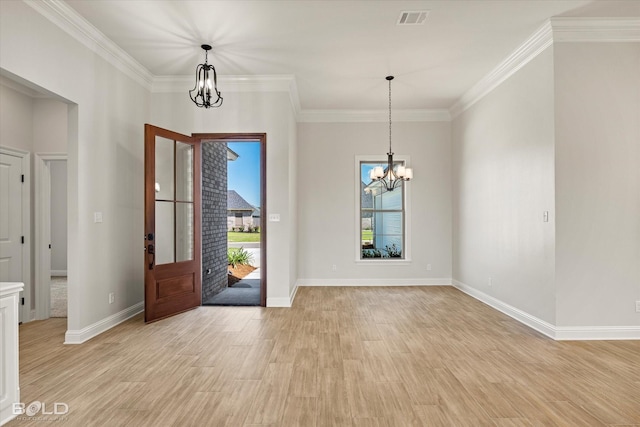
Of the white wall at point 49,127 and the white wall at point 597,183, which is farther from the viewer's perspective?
the white wall at point 49,127

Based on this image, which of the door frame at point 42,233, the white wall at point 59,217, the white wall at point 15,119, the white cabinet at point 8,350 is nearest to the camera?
the white cabinet at point 8,350

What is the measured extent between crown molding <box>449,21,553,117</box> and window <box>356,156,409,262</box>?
1610mm

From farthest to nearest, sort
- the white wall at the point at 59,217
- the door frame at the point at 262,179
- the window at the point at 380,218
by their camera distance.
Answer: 1. the white wall at the point at 59,217
2. the window at the point at 380,218
3. the door frame at the point at 262,179

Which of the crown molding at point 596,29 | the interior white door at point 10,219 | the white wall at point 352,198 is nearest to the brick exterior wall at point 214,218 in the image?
the white wall at point 352,198

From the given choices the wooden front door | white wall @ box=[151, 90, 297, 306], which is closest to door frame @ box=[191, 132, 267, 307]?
white wall @ box=[151, 90, 297, 306]

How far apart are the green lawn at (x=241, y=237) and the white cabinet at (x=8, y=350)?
6987 mm

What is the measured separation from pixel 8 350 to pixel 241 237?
7.12 m

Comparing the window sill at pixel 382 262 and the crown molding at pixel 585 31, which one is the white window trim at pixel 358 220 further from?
the crown molding at pixel 585 31

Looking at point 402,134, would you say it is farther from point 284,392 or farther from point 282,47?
point 284,392

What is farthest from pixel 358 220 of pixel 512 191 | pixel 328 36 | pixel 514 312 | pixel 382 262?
pixel 328 36

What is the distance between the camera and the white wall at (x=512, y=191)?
147 inches

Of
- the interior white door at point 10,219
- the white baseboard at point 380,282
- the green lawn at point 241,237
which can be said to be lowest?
the white baseboard at point 380,282

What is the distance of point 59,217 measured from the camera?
8.23 m

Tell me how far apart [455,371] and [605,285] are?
2036 millimetres
